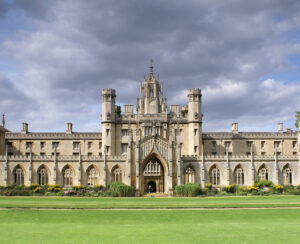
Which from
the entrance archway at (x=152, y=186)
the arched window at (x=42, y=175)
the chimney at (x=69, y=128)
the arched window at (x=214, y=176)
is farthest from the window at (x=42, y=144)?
the arched window at (x=214, y=176)

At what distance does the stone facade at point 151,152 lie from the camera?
5997cm

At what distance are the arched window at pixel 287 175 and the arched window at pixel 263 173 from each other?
2646 mm

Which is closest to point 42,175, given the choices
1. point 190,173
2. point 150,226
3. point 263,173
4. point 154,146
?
point 154,146

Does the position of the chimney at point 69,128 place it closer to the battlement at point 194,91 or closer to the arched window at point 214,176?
the battlement at point 194,91

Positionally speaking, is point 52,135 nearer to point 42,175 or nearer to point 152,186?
point 42,175

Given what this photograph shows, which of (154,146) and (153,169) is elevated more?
(154,146)

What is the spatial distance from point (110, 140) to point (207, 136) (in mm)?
19051

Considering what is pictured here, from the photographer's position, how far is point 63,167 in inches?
2459

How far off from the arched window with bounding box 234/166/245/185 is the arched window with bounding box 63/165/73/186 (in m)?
25.4

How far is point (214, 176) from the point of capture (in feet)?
204

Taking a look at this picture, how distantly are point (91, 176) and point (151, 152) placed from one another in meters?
10.3

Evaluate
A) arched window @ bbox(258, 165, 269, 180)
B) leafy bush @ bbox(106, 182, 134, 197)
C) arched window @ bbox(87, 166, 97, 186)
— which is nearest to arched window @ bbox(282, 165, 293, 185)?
arched window @ bbox(258, 165, 269, 180)

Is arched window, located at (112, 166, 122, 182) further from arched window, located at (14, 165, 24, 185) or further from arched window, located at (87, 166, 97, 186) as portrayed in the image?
arched window, located at (14, 165, 24, 185)

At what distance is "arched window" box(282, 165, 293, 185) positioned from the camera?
6203 centimetres
